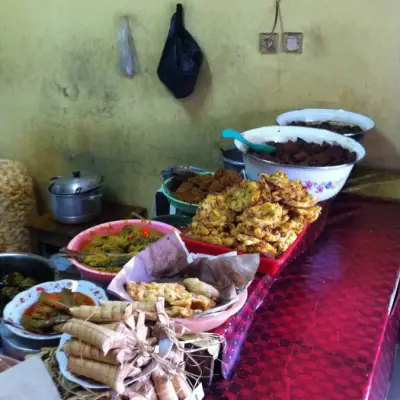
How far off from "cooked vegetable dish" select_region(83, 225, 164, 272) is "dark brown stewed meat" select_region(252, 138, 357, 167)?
19.6 inches

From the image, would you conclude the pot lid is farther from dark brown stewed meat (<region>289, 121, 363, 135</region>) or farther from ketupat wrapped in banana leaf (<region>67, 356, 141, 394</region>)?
ketupat wrapped in banana leaf (<region>67, 356, 141, 394</region>)

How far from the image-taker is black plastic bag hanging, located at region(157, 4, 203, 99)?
245 cm

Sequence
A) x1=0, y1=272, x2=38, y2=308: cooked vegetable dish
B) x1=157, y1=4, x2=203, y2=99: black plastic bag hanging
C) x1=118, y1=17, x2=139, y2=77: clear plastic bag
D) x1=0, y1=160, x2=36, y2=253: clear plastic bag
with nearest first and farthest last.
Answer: x1=0, y1=272, x2=38, y2=308: cooked vegetable dish
x1=157, y1=4, x2=203, y2=99: black plastic bag hanging
x1=118, y1=17, x2=139, y2=77: clear plastic bag
x1=0, y1=160, x2=36, y2=253: clear plastic bag

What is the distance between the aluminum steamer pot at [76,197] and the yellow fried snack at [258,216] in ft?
5.02

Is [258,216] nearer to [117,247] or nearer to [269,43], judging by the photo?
[117,247]

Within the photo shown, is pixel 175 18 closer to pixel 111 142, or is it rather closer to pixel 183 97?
pixel 183 97

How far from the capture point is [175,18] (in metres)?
2.45

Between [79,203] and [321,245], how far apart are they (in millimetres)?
1625

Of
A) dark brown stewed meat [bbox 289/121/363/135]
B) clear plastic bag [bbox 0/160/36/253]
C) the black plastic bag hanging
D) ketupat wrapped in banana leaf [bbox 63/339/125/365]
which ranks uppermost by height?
the black plastic bag hanging

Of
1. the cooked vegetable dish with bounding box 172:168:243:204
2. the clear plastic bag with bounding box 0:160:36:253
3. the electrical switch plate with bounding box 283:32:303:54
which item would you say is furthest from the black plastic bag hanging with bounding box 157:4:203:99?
the clear plastic bag with bounding box 0:160:36:253

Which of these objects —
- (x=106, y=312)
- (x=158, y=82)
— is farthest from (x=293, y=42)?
(x=106, y=312)

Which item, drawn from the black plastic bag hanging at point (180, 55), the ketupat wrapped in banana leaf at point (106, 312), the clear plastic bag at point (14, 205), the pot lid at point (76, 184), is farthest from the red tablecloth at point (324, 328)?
the clear plastic bag at point (14, 205)

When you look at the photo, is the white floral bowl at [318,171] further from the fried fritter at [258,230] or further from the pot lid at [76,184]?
the pot lid at [76,184]

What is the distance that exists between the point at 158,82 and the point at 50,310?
176cm
